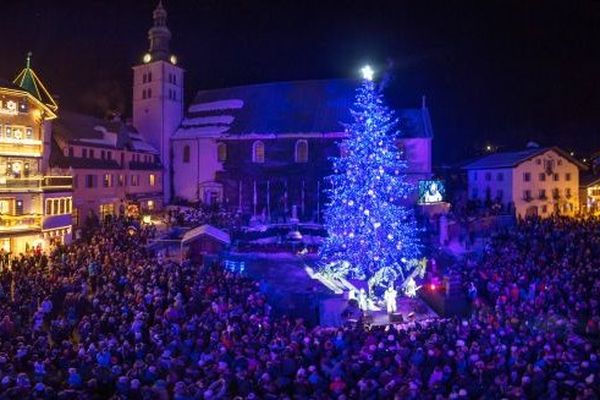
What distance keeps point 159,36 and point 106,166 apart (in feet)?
50.1

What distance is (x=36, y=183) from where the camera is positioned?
31.6m

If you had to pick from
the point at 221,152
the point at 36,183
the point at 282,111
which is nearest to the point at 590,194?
the point at 282,111

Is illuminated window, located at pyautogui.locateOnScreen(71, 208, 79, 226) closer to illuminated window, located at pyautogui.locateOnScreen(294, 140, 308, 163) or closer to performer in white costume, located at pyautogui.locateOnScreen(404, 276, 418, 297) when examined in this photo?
illuminated window, located at pyautogui.locateOnScreen(294, 140, 308, 163)

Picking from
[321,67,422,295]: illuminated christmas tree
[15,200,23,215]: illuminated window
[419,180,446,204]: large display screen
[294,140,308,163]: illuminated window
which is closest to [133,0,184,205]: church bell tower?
[294,140,308,163]: illuminated window

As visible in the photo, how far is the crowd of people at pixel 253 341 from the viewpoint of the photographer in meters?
12.0

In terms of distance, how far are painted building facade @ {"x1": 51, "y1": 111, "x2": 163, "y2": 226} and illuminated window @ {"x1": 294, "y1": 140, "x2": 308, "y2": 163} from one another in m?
13.8

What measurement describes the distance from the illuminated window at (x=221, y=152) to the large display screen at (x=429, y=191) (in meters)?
18.0

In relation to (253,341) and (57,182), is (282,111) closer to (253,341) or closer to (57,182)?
(57,182)

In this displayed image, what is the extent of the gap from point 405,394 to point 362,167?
13.7 meters

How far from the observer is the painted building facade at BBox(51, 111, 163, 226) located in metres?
38.6

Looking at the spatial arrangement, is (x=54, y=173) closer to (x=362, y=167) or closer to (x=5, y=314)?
(x=5, y=314)

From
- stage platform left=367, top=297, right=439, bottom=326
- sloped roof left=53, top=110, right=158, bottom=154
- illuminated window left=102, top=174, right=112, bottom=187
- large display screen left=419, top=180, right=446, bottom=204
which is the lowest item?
stage platform left=367, top=297, right=439, bottom=326

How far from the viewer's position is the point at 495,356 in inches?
550

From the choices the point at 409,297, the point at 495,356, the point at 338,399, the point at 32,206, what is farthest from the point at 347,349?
the point at 32,206
